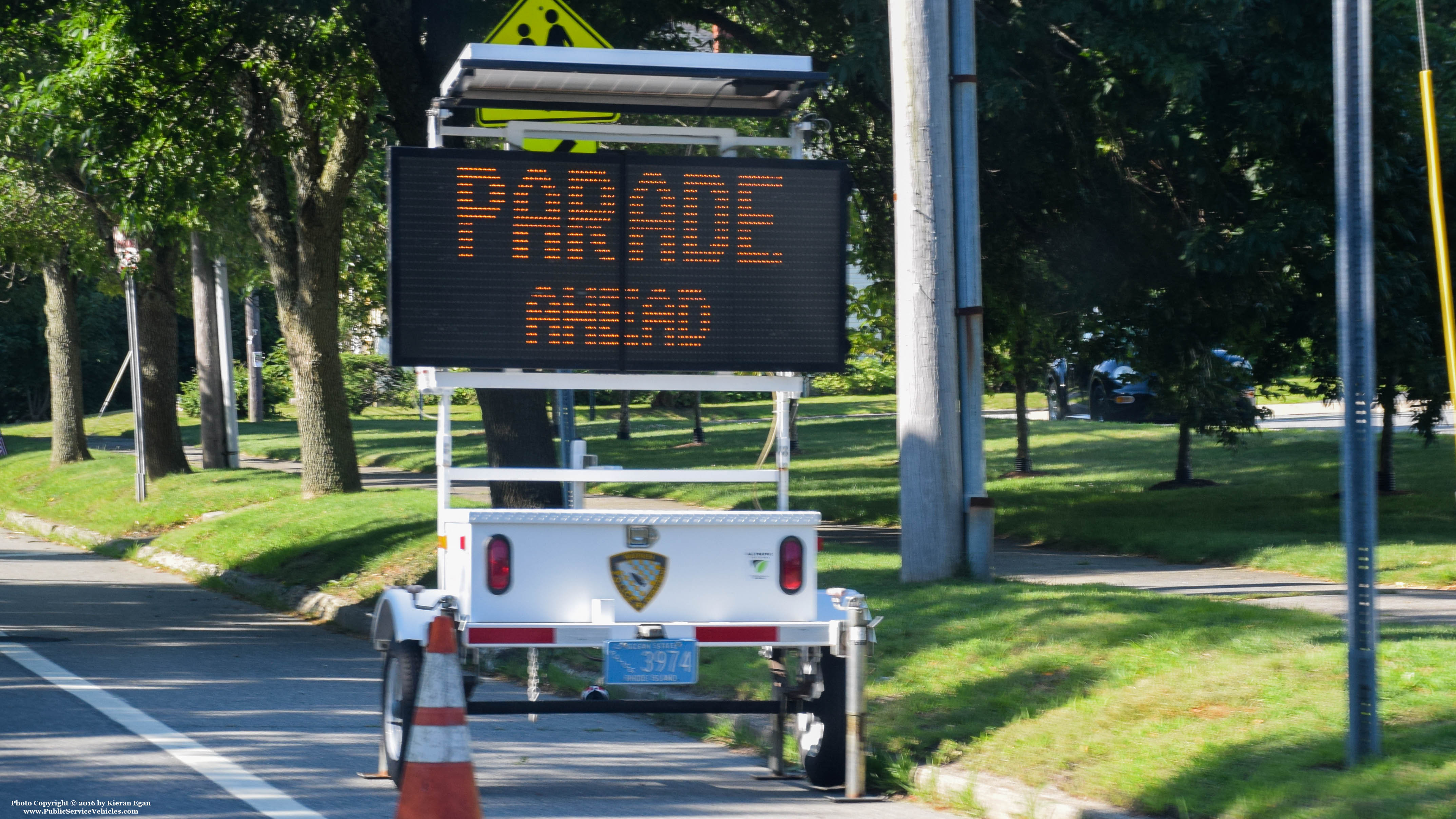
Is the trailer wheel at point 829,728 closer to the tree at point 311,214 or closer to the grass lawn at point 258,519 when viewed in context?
the grass lawn at point 258,519

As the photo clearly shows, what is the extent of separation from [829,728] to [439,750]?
7.06 ft

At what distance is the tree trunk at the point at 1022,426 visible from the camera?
75.0 feet

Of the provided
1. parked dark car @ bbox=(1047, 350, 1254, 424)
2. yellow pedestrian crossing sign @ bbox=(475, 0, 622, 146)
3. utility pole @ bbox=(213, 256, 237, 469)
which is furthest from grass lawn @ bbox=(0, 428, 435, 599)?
parked dark car @ bbox=(1047, 350, 1254, 424)

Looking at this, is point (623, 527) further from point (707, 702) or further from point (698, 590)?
point (707, 702)

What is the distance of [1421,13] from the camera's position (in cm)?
1062

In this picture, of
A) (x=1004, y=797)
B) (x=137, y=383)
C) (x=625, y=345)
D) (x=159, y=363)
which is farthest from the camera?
(x=159, y=363)

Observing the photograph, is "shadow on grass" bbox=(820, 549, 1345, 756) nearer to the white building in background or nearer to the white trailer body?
the white trailer body

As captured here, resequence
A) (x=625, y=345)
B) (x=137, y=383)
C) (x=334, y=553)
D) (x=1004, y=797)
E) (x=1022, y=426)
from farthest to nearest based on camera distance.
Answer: (x=1022, y=426), (x=137, y=383), (x=334, y=553), (x=625, y=345), (x=1004, y=797)

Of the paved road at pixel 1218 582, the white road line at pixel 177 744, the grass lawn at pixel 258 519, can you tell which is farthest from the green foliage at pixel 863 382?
the white road line at pixel 177 744

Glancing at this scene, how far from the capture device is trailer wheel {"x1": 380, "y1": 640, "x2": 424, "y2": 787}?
6176 millimetres

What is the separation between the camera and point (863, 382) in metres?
50.2

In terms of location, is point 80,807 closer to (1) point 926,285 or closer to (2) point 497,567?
(2) point 497,567

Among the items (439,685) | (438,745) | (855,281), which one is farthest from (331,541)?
(855,281)

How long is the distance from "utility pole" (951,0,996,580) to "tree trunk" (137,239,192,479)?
54.6 ft
